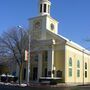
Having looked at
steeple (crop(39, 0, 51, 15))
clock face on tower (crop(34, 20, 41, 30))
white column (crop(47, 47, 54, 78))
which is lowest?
white column (crop(47, 47, 54, 78))

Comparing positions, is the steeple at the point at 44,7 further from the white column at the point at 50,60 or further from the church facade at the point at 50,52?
the white column at the point at 50,60

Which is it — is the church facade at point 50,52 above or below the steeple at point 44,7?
below

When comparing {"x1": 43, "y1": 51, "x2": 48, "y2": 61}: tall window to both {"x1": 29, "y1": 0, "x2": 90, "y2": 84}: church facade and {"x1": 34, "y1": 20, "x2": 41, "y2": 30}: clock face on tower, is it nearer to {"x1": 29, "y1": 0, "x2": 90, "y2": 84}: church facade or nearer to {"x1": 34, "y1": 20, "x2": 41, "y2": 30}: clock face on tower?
{"x1": 29, "y1": 0, "x2": 90, "y2": 84}: church facade

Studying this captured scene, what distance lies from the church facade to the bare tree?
389 centimetres

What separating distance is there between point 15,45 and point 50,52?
391 inches

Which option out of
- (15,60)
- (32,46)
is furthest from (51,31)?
(15,60)

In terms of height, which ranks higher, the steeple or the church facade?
the steeple

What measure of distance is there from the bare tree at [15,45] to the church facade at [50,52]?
12.8 feet

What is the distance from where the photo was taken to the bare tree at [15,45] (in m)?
57.1

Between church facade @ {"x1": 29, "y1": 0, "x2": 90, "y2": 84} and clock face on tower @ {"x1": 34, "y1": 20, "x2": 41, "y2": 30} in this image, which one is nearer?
church facade @ {"x1": 29, "y1": 0, "x2": 90, "y2": 84}

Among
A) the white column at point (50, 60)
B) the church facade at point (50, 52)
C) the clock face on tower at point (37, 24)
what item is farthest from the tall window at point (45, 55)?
the clock face on tower at point (37, 24)

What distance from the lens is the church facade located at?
6419 centimetres

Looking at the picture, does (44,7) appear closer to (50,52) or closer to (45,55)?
(45,55)

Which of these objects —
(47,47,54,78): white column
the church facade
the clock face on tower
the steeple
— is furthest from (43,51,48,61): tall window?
the steeple
